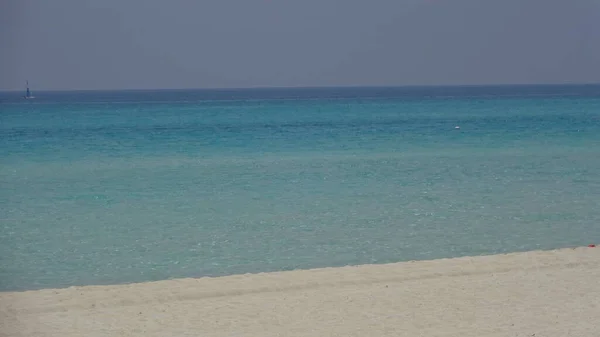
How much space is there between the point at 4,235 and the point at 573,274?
872 cm

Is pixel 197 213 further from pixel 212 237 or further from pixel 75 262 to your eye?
pixel 75 262

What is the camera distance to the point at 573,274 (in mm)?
8820

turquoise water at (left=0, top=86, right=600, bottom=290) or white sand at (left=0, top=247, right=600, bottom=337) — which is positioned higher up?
white sand at (left=0, top=247, right=600, bottom=337)

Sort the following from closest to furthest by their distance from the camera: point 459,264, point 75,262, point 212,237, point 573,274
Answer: point 573,274 < point 459,264 < point 75,262 < point 212,237

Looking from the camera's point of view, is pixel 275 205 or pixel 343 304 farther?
pixel 275 205

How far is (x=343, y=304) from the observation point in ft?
25.3

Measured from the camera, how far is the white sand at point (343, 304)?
273 inches

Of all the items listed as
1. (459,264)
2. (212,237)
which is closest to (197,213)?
(212,237)

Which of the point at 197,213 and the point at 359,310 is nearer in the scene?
the point at 359,310

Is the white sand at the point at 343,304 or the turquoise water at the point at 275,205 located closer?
the white sand at the point at 343,304

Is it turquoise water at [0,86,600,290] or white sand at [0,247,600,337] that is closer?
→ white sand at [0,247,600,337]

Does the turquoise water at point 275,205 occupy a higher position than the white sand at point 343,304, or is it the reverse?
the white sand at point 343,304

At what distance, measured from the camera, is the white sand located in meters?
6.92

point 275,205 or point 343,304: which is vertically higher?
point 343,304
